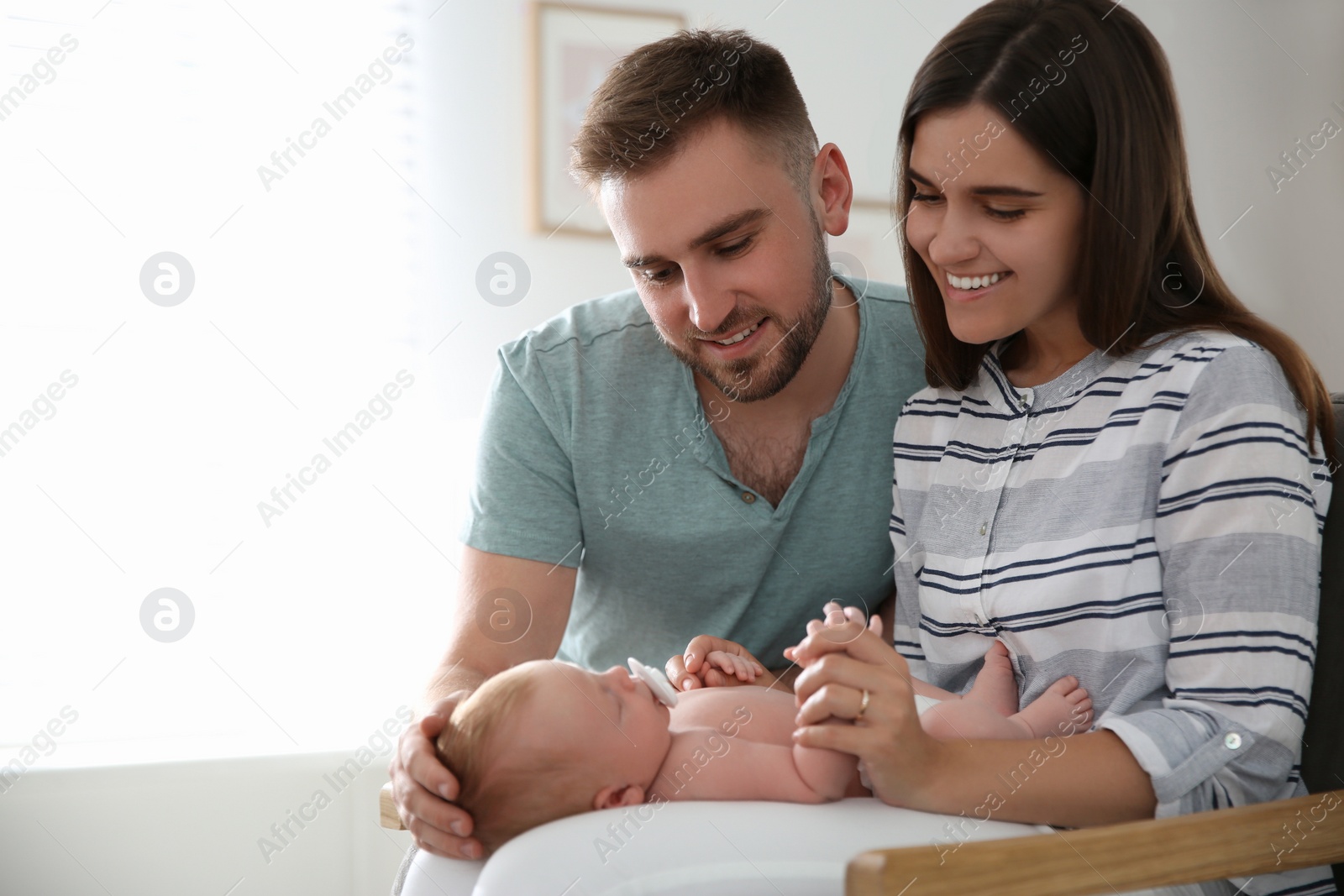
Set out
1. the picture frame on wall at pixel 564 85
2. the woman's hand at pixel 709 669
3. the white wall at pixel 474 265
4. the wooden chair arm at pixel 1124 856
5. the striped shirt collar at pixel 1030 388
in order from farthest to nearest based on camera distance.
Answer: the picture frame on wall at pixel 564 85, the white wall at pixel 474 265, the woman's hand at pixel 709 669, the striped shirt collar at pixel 1030 388, the wooden chair arm at pixel 1124 856

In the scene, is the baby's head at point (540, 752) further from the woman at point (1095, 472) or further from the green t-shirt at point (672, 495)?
the green t-shirt at point (672, 495)

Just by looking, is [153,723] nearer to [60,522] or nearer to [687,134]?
[60,522]

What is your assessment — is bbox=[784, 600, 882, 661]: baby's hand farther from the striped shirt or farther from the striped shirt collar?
the striped shirt collar

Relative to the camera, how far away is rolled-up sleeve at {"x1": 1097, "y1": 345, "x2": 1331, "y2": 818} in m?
1.11

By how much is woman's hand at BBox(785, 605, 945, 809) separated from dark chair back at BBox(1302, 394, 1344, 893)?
1.82 ft

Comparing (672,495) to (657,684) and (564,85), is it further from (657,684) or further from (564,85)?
(564,85)

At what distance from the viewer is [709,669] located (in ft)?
4.83

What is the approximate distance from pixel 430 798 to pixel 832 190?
120cm

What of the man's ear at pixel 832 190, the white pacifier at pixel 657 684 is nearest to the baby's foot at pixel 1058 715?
the white pacifier at pixel 657 684

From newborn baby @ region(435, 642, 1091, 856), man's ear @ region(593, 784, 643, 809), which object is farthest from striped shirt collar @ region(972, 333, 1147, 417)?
man's ear @ region(593, 784, 643, 809)

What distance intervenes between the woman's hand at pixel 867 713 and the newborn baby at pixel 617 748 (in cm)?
5

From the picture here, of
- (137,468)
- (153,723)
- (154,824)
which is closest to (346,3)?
(137,468)

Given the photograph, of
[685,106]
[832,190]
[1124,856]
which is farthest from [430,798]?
[832,190]

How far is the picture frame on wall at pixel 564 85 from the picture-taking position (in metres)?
2.75
